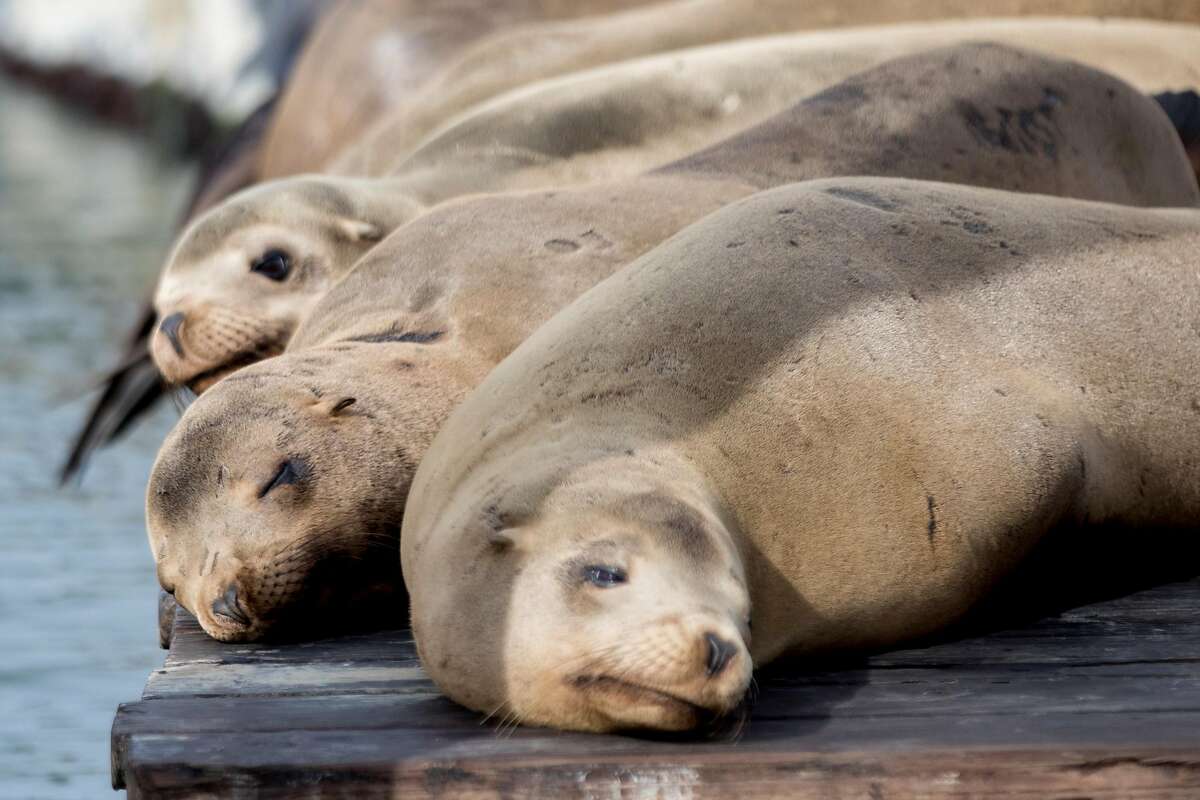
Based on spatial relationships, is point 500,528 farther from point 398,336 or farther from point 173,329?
point 173,329

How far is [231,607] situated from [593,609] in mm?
868

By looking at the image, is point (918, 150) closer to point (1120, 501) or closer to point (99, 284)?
point (1120, 501)

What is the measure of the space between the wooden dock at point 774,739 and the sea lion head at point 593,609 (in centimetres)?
5

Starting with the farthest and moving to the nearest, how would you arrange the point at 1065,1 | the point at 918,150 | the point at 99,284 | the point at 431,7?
1. the point at 99,284
2. the point at 431,7
3. the point at 1065,1
4. the point at 918,150

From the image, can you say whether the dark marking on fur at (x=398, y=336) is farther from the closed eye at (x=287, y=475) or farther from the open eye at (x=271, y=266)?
the open eye at (x=271, y=266)

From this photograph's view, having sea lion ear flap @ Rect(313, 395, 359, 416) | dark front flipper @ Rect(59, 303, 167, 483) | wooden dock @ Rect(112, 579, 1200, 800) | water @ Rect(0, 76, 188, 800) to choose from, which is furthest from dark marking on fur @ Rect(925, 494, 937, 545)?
dark front flipper @ Rect(59, 303, 167, 483)

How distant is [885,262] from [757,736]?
0.96 metres

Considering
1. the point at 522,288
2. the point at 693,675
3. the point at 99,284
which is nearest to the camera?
the point at 693,675

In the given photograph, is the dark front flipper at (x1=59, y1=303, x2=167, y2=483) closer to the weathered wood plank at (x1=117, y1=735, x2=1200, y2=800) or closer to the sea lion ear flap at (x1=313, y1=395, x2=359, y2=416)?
the sea lion ear flap at (x1=313, y1=395, x2=359, y2=416)

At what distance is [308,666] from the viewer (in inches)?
126

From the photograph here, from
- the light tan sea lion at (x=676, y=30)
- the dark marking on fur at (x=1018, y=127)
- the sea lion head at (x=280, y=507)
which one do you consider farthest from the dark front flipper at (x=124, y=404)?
the sea lion head at (x=280, y=507)

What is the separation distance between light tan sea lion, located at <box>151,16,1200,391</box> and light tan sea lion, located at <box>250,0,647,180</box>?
2.73 m

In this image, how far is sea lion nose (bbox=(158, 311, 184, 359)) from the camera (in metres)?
4.47

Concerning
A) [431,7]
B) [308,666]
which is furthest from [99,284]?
[308,666]
